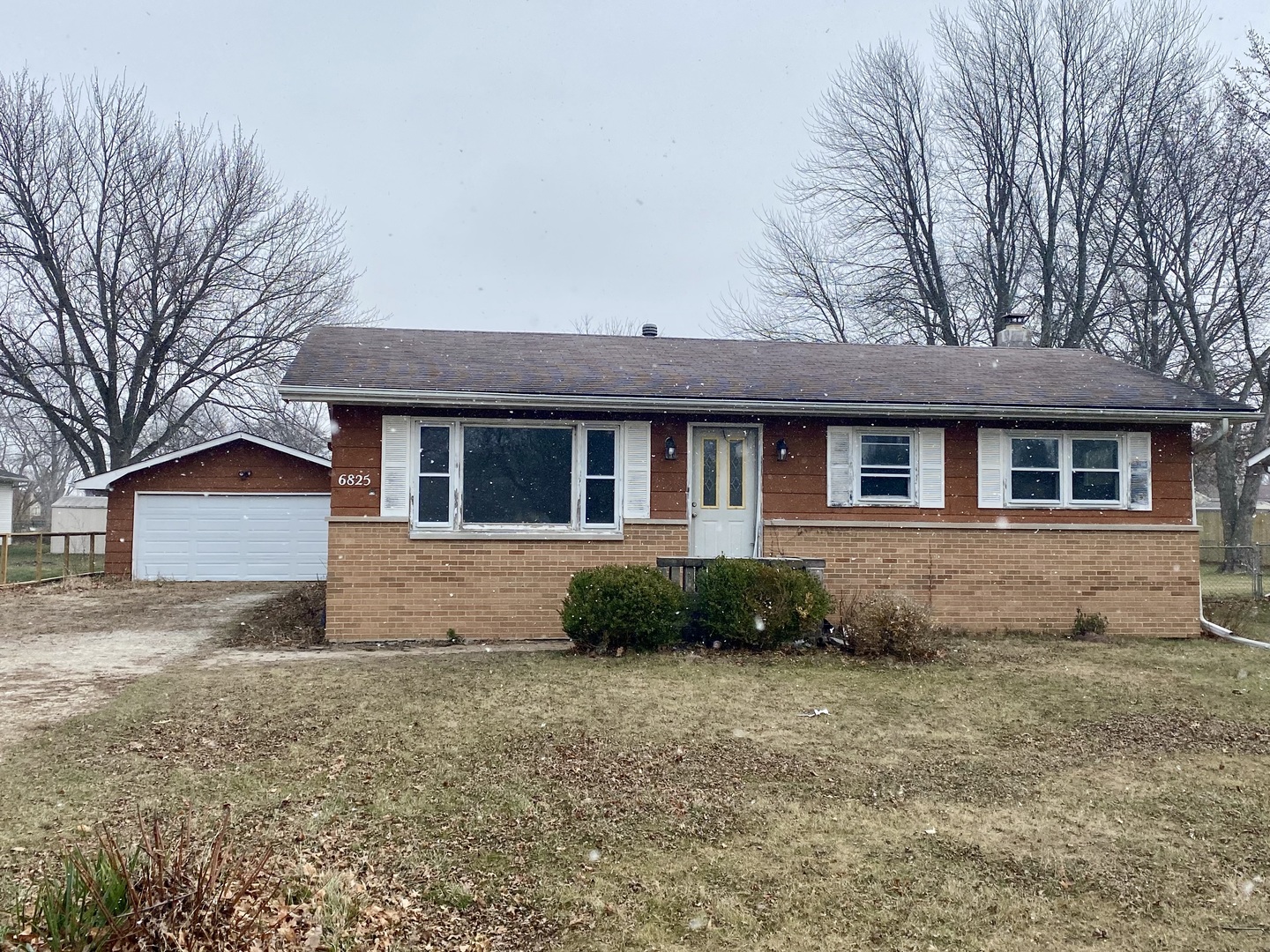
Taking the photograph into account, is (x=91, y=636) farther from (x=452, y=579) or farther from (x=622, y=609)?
(x=622, y=609)

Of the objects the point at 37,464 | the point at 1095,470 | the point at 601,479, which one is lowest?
the point at 601,479

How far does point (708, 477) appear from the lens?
9.97 meters

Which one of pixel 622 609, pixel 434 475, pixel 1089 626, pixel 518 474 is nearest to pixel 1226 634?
pixel 1089 626

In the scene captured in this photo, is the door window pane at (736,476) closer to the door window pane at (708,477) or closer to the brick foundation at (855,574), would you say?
the door window pane at (708,477)

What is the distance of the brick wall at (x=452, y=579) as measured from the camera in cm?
914

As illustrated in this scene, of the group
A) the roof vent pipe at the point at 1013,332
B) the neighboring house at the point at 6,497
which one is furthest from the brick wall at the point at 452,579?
the neighboring house at the point at 6,497

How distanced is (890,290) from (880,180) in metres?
3.76

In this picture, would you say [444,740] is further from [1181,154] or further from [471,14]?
[1181,154]

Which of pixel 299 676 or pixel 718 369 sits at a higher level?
pixel 718 369

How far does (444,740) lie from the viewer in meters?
5.38

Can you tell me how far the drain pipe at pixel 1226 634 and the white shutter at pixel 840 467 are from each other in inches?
188

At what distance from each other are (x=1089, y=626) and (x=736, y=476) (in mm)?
4679

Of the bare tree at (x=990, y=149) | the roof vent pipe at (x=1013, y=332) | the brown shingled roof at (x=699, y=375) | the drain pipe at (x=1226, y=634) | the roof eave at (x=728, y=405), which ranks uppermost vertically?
the bare tree at (x=990, y=149)

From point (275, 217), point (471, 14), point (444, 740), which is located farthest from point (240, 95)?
point (444, 740)
